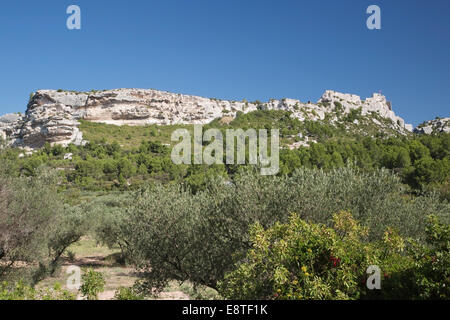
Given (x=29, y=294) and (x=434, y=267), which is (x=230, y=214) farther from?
(x=434, y=267)

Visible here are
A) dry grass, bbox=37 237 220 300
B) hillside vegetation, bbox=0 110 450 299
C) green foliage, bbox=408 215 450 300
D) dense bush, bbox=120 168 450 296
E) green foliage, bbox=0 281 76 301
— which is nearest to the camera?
green foliage, bbox=408 215 450 300

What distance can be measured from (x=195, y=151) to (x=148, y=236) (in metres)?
49.7

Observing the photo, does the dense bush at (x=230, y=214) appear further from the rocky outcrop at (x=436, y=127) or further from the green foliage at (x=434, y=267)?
the rocky outcrop at (x=436, y=127)

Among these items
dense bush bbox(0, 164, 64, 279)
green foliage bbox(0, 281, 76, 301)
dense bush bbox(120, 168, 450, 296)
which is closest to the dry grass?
dense bush bbox(120, 168, 450, 296)

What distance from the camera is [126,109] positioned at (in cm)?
9288

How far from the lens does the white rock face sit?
71.9m

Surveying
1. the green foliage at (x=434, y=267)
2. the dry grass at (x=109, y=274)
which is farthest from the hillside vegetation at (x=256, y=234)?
the dry grass at (x=109, y=274)

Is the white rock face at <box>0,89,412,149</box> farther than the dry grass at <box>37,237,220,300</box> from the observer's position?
Yes

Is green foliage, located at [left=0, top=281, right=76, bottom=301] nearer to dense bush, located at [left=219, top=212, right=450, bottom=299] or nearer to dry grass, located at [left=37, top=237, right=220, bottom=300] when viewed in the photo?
dense bush, located at [left=219, top=212, right=450, bottom=299]

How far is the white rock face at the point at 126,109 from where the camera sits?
236 ft

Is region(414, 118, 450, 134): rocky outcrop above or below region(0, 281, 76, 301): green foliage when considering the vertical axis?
above

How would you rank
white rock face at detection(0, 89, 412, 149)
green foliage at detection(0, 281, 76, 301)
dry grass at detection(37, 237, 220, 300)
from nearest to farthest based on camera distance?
green foliage at detection(0, 281, 76, 301)
dry grass at detection(37, 237, 220, 300)
white rock face at detection(0, 89, 412, 149)
